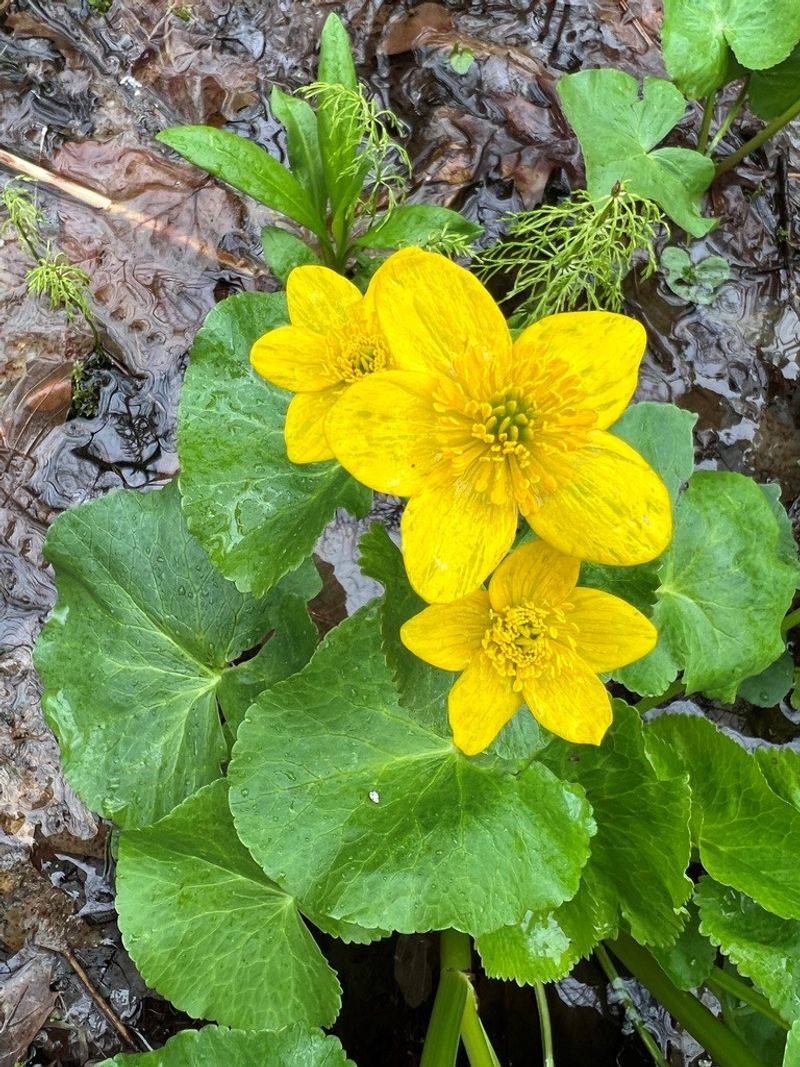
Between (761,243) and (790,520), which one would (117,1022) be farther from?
(761,243)

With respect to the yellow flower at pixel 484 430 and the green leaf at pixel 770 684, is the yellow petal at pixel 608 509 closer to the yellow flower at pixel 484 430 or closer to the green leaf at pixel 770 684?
the yellow flower at pixel 484 430

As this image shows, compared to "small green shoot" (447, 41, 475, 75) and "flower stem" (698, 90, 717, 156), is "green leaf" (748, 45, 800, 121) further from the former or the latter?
"small green shoot" (447, 41, 475, 75)

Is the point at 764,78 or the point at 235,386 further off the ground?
the point at 764,78

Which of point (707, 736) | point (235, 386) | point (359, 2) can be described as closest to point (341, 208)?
point (235, 386)

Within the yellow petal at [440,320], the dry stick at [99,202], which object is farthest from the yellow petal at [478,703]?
the dry stick at [99,202]

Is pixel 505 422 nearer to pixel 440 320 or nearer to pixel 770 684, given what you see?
pixel 440 320

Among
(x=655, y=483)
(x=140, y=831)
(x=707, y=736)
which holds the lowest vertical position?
(x=140, y=831)
